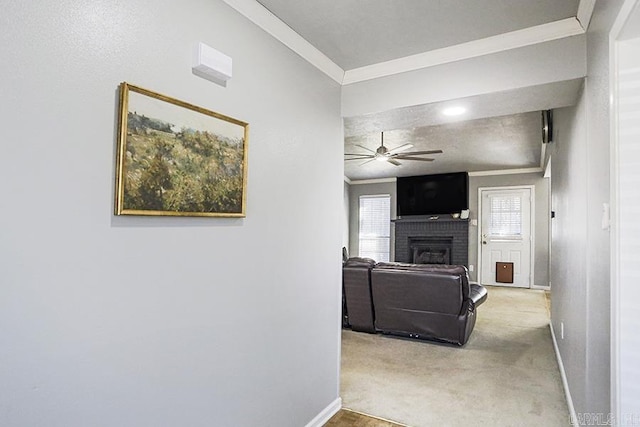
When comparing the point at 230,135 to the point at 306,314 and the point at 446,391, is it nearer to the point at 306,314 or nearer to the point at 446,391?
the point at 306,314

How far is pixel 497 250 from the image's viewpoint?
8016 mm

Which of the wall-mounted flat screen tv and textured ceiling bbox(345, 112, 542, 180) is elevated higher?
textured ceiling bbox(345, 112, 542, 180)

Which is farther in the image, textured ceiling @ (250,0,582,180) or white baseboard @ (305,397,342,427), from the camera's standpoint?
white baseboard @ (305,397,342,427)

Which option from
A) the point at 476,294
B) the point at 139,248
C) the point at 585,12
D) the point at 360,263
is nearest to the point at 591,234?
the point at 585,12

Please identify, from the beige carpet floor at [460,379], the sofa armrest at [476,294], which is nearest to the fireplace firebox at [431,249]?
the beige carpet floor at [460,379]

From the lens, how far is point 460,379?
10.2ft

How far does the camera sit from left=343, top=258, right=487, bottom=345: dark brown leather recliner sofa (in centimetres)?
384

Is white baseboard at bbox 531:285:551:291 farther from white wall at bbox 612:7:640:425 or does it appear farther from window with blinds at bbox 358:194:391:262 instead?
white wall at bbox 612:7:640:425

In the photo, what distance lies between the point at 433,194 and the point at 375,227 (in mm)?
1686

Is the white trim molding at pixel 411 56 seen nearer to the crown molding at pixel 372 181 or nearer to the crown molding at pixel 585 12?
the crown molding at pixel 585 12

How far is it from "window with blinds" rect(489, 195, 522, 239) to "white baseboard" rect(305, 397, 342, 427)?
6551 millimetres

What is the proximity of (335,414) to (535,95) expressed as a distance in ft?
8.01

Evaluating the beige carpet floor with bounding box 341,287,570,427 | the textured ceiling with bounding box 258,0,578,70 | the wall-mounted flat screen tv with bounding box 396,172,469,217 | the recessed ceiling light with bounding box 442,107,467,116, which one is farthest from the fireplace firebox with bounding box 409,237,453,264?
the textured ceiling with bounding box 258,0,578,70

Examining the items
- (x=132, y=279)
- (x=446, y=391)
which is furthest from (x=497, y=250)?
(x=132, y=279)
